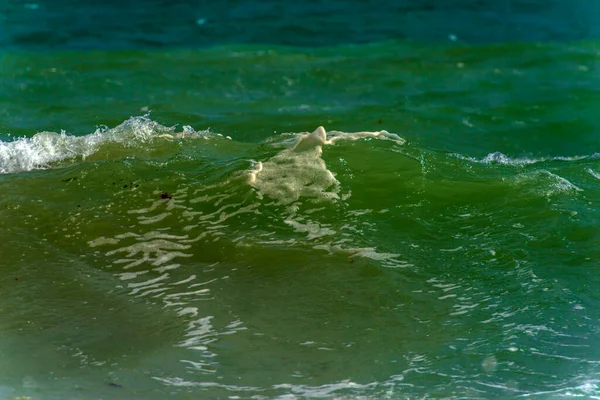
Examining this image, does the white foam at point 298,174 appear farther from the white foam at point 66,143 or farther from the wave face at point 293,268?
the white foam at point 66,143

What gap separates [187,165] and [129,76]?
3.97 m

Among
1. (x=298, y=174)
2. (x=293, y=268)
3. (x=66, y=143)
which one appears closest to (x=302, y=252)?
(x=293, y=268)

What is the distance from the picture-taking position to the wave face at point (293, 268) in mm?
3289

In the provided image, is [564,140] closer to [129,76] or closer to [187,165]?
[187,165]

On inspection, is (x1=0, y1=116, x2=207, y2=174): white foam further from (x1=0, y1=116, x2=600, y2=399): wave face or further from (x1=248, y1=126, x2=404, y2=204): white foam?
(x1=248, y1=126, x2=404, y2=204): white foam

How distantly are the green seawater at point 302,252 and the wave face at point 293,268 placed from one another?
0.01 m

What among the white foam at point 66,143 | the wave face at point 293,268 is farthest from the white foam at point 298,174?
the white foam at point 66,143

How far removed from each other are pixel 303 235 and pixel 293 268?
0.38m

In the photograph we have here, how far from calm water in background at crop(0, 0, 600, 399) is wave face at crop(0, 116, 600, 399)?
13 mm

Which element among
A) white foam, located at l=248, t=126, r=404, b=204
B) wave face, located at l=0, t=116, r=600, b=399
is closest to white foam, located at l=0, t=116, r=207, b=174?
wave face, located at l=0, t=116, r=600, b=399

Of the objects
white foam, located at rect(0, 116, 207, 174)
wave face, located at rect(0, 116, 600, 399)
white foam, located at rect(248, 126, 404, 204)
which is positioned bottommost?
wave face, located at rect(0, 116, 600, 399)

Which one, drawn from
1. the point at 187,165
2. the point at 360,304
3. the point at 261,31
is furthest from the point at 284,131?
the point at 261,31

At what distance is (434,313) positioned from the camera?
12.4 ft

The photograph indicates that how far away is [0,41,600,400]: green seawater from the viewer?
331 cm
